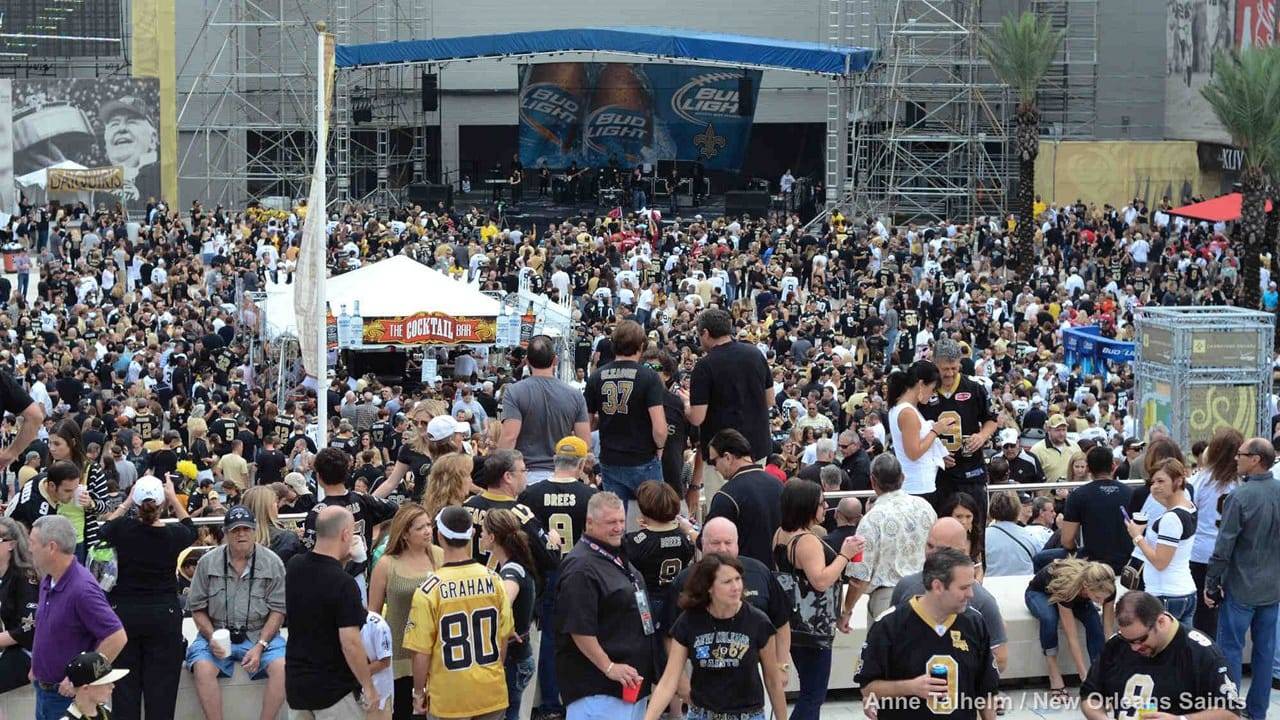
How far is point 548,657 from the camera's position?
8.29 meters

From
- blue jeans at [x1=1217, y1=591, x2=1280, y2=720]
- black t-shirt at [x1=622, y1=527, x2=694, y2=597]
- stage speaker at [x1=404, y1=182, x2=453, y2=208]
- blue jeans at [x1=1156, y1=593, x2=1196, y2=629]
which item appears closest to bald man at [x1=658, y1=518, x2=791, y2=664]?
black t-shirt at [x1=622, y1=527, x2=694, y2=597]

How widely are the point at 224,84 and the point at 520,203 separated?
8.27m

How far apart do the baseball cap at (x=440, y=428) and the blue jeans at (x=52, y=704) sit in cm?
245

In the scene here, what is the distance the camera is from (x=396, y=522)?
754 centimetres

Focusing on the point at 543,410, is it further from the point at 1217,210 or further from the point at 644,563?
the point at 1217,210

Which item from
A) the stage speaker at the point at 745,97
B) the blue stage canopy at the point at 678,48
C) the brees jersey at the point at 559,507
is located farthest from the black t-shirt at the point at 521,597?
the stage speaker at the point at 745,97

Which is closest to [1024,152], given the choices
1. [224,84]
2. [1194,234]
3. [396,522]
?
[1194,234]

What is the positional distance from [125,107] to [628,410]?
36.3 meters

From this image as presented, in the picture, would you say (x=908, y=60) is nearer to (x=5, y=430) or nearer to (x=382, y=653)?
(x=5, y=430)

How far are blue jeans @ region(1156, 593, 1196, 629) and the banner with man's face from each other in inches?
1458

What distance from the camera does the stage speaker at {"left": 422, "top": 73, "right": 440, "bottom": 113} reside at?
43719 mm

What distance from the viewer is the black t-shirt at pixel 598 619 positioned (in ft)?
23.2

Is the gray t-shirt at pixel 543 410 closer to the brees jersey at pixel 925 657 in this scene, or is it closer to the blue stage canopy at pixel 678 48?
the brees jersey at pixel 925 657

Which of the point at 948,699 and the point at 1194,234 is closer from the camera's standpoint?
the point at 948,699
